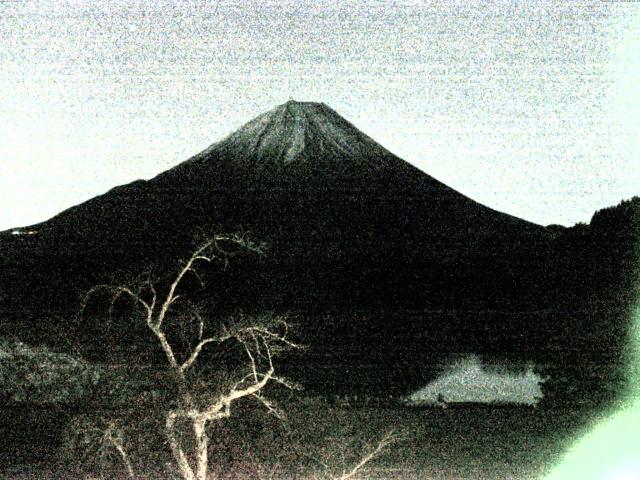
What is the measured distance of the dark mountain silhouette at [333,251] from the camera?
1742 centimetres

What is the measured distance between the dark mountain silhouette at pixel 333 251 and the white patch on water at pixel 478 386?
0.63m

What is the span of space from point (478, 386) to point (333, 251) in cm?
1734

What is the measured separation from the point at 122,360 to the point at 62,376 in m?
1.38

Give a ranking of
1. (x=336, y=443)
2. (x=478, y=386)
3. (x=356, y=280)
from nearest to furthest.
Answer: (x=336, y=443), (x=478, y=386), (x=356, y=280)

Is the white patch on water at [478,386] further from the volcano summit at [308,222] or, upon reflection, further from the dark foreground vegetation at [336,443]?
the volcano summit at [308,222]

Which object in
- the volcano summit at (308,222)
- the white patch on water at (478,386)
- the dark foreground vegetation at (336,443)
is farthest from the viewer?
the volcano summit at (308,222)

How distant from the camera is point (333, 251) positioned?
1291 inches

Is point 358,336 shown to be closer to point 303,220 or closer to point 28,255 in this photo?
point 303,220

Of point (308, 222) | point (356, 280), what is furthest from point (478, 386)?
Answer: point (308, 222)

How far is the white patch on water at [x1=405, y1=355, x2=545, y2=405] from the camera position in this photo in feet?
48.1

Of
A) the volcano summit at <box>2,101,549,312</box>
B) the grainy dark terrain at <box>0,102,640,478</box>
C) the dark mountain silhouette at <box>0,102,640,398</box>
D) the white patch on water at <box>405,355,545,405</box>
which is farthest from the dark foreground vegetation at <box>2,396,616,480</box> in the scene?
the volcano summit at <box>2,101,549,312</box>

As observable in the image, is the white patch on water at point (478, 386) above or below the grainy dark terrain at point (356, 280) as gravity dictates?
below

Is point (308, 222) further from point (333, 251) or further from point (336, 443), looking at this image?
point (336, 443)

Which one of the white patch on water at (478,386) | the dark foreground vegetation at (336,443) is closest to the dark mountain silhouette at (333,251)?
the white patch on water at (478,386)
